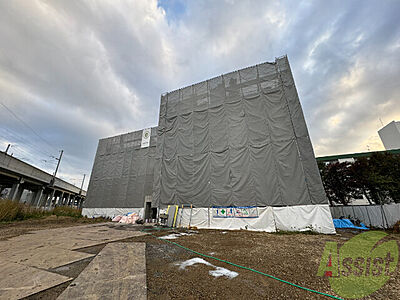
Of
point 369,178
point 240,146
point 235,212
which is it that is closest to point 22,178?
point 235,212

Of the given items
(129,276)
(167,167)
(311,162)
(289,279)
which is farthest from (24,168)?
(311,162)

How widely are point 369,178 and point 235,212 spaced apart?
1134cm

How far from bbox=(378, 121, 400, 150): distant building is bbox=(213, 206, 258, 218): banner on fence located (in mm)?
37617

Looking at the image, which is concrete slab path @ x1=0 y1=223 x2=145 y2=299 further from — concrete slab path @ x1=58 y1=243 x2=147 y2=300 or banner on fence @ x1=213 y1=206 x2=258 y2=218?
banner on fence @ x1=213 y1=206 x2=258 y2=218

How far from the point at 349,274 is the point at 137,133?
Result: 1979cm

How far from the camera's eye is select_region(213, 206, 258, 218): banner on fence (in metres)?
8.70

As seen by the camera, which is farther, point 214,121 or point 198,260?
point 214,121

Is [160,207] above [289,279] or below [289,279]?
above

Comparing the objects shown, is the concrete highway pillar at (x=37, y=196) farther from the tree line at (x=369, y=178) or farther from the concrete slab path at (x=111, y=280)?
the tree line at (x=369, y=178)

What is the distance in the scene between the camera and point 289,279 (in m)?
2.36

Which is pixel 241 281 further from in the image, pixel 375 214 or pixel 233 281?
pixel 375 214

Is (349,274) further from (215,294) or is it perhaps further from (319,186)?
(319,186)

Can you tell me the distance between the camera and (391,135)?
29.6 metres

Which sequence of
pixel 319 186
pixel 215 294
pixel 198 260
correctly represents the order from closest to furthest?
pixel 215 294
pixel 198 260
pixel 319 186
